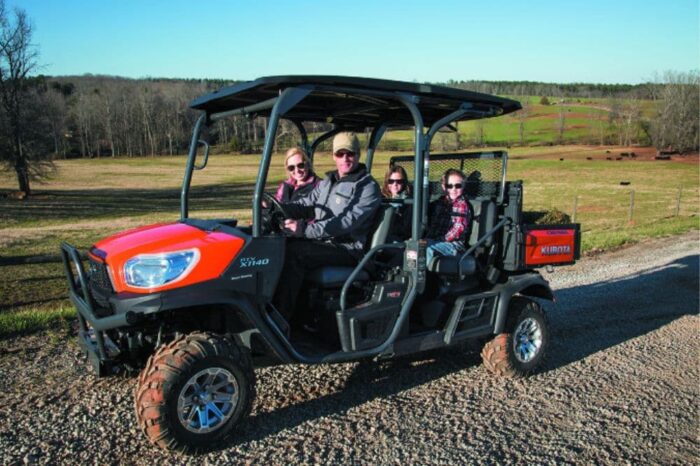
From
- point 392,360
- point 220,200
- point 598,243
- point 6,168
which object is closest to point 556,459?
point 392,360

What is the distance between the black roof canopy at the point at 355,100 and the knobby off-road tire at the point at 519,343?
1.81 metres

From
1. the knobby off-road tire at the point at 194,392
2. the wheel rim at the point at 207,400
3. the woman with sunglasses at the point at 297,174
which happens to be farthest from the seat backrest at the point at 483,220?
the wheel rim at the point at 207,400

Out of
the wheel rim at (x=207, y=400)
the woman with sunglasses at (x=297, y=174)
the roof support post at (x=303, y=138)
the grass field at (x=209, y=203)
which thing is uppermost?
the roof support post at (x=303, y=138)

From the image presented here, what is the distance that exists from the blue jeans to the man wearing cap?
59 cm

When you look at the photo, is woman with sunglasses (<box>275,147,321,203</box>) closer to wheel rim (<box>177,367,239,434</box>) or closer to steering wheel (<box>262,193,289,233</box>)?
steering wheel (<box>262,193,289,233</box>)

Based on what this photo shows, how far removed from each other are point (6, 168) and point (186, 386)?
134 feet

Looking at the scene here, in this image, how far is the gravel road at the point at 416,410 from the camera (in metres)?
3.86

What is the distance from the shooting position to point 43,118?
40.1m

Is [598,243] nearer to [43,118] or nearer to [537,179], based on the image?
[537,179]

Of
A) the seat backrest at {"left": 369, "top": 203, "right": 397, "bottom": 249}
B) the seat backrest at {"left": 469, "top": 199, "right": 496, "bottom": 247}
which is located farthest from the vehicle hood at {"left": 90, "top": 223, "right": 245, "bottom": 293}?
the seat backrest at {"left": 469, "top": 199, "right": 496, "bottom": 247}

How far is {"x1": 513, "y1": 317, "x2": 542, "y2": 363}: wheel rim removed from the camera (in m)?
5.39

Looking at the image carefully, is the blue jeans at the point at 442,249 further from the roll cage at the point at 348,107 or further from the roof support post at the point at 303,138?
the roof support post at the point at 303,138

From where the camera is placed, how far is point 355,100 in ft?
15.9

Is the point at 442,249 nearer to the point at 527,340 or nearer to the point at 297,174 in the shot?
the point at 527,340
